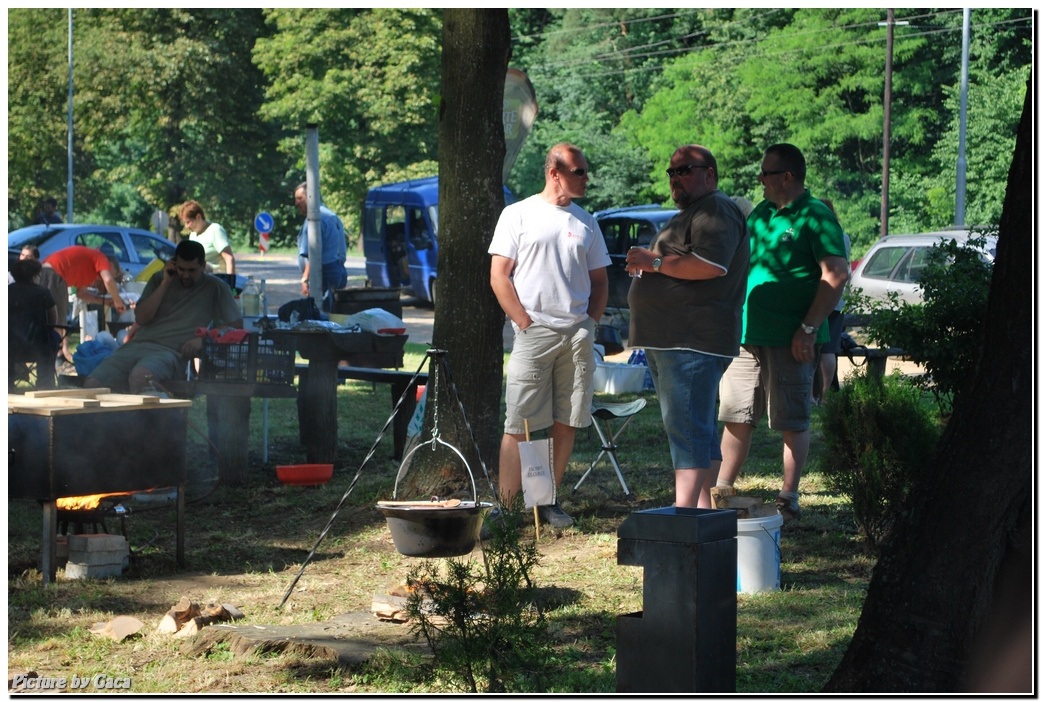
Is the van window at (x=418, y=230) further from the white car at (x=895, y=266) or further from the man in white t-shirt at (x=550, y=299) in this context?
the man in white t-shirt at (x=550, y=299)

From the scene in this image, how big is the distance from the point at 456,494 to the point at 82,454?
2.07 metres

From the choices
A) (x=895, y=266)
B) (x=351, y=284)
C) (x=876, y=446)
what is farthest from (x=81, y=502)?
(x=351, y=284)

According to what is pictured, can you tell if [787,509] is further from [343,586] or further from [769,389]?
[343,586]

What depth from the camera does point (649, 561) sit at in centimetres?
339

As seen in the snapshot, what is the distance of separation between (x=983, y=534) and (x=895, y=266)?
1437 centimetres

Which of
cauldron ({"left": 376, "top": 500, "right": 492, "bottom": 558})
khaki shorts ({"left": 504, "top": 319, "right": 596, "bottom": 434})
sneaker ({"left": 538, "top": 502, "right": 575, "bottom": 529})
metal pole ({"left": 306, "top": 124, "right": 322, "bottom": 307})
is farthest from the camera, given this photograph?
metal pole ({"left": 306, "top": 124, "right": 322, "bottom": 307})

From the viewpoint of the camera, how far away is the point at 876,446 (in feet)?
17.9

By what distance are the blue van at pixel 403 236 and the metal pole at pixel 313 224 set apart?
1208cm

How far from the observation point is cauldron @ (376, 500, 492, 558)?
4647 millimetres

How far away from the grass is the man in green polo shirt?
2.14 ft

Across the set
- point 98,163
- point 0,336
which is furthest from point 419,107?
point 0,336

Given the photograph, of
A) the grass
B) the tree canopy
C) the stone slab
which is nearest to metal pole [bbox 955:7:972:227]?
the tree canopy

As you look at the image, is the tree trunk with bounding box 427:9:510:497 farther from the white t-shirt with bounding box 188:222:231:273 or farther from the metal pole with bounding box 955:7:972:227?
the metal pole with bounding box 955:7:972:227

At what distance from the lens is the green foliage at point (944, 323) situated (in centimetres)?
721
